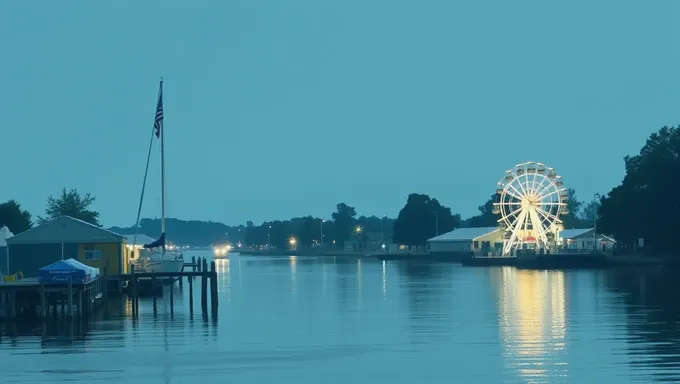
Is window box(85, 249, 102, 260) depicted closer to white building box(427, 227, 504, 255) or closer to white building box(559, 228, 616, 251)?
white building box(559, 228, 616, 251)

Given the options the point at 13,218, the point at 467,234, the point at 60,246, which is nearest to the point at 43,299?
the point at 60,246

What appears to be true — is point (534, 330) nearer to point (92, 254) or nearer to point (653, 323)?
point (653, 323)

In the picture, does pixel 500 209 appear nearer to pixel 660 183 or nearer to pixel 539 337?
pixel 660 183

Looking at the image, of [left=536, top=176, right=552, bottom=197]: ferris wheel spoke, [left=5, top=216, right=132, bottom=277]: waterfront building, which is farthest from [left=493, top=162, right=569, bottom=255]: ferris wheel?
[left=5, top=216, right=132, bottom=277]: waterfront building

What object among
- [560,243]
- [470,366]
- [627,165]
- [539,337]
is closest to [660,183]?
[627,165]

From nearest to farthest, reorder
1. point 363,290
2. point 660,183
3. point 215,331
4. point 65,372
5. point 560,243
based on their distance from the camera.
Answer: point 65,372 < point 215,331 < point 363,290 < point 660,183 < point 560,243

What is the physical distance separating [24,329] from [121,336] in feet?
18.5

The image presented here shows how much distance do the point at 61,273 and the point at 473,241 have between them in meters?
134

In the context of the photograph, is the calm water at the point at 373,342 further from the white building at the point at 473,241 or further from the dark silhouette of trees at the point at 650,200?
the white building at the point at 473,241

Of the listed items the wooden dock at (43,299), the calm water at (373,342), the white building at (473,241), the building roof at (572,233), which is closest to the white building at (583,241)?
the building roof at (572,233)

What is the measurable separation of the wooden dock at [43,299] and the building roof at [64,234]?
1019 cm

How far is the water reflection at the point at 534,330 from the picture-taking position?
37.8 metres

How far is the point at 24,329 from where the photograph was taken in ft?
172

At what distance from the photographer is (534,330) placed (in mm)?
50094
